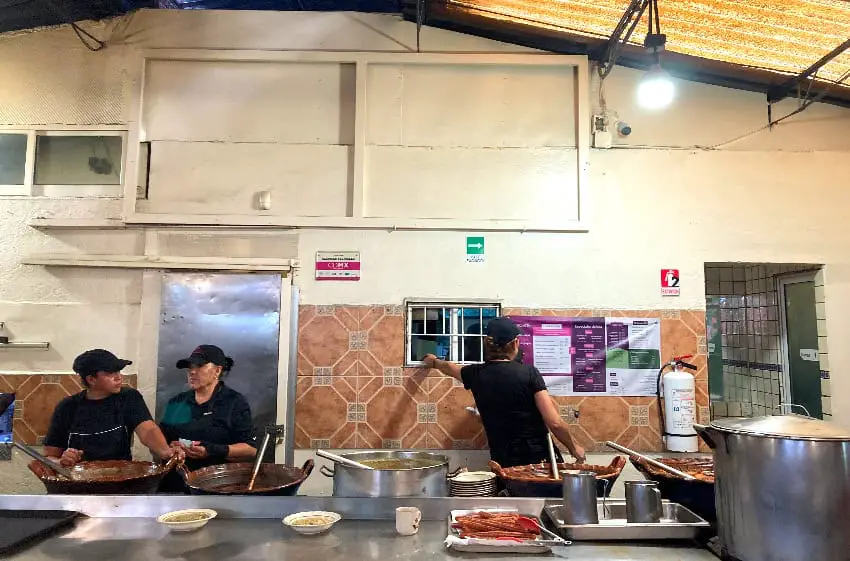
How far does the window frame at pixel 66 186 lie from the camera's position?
12.5 ft

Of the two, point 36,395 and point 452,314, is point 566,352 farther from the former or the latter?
point 36,395

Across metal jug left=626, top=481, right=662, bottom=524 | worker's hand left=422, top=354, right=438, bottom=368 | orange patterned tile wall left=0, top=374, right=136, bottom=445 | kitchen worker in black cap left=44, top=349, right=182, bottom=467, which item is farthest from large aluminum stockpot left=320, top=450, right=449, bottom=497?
orange patterned tile wall left=0, top=374, right=136, bottom=445

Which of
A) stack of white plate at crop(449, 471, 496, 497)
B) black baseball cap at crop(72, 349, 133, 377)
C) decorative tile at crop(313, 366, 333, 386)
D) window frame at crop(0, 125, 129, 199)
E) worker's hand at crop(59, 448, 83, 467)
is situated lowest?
stack of white plate at crop(449, 471, 496, 497)

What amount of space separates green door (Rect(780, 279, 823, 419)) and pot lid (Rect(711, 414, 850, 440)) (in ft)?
9.34

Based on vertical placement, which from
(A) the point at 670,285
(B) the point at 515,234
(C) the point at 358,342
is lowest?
(C) the point at 358,342

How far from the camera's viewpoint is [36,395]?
11.8 ft

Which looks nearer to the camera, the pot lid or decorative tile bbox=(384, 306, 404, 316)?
the pot lid

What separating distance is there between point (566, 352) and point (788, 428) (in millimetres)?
2233

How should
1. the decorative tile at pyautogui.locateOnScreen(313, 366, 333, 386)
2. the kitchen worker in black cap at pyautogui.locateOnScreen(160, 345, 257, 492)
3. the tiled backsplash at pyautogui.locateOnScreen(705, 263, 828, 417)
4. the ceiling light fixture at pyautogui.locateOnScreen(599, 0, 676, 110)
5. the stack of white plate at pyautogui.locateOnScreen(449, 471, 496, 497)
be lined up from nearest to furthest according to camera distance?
1. the stack of white plate at pyautogui.locateOnScreen(449, 471, 496, 497)
2. the ceiling light fixture at pyautogui.locateOnScreen(599, 0, 676, 110)
3. the kitchen worker in black cap at pyautogui.locateOnScreen(160, 345, 257, 492)
4. the decorative tile at pyautogui.locateOnScreen(313, 366, 333, 386)
5. the tiled backsplash at pyautogui.locateOnScreen(705, 263, 828, 417)

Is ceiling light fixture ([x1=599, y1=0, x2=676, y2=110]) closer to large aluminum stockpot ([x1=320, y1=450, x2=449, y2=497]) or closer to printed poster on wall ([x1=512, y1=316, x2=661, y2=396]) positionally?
printed poster on wall ([x1=512, y1=316, x2=661, y2=396])

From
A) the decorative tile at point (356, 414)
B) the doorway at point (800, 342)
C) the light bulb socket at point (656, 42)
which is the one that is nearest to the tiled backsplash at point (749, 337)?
the doorway at point (800, 342)

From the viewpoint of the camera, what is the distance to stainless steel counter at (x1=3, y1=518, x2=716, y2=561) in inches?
62.1

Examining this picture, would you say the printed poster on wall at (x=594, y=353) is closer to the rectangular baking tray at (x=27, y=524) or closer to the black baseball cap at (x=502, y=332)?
the black baseball cap at (x=502, y=332)

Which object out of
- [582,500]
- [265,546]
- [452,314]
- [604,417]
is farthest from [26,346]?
[604,417]
